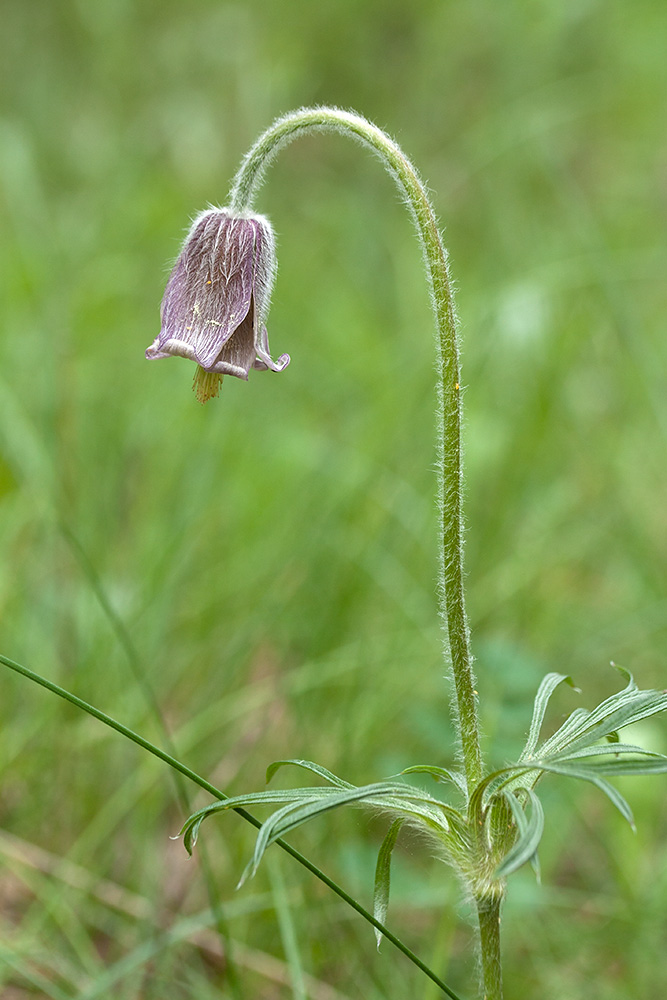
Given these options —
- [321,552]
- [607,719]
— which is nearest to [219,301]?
[607,719]

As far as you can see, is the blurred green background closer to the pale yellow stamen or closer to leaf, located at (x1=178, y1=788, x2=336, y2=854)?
leaf, located at (x1=178, y1=788, x2=336, y2=854)

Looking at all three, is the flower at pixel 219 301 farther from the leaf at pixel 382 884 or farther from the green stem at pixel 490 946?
the green stem at pixel 490 946

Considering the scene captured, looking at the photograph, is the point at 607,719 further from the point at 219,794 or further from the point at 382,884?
the point at 219,794

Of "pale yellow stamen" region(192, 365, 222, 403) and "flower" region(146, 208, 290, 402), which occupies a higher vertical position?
"flower" region(146, 208, 290, 402)

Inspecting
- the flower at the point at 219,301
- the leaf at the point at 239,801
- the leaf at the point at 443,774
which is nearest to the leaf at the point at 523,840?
the leaf at the point at 443,774

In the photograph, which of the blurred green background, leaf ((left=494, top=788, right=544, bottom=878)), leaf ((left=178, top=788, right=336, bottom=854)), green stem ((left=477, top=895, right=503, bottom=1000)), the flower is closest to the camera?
leaf ((left=494, top=788, right=544, bottom=878))

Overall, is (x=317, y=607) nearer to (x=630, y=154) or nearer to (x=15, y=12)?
(x=630, y=154)

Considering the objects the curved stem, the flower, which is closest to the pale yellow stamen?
the flower

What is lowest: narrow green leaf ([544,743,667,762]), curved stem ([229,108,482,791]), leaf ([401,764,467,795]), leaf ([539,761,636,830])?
leaf ([539,761,636,830])
